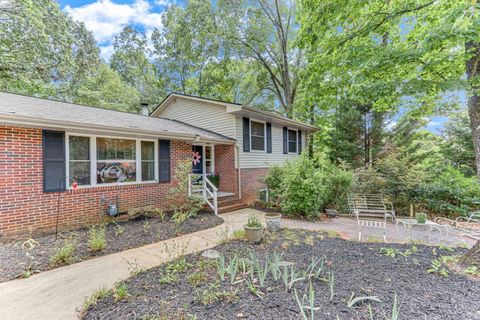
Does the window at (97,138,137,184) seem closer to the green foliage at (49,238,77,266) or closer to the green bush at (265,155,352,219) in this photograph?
the green foliage at (49,238,77,266)

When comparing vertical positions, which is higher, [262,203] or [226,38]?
[226,38]

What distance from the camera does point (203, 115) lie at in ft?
35.6

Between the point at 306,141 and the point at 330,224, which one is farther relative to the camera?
the point at 306,141

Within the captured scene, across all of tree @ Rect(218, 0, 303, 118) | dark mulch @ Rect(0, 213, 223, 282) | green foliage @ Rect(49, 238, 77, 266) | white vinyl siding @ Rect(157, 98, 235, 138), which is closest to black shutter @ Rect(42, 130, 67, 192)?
dark mulch @ Rect(0, 213, 223, 282)

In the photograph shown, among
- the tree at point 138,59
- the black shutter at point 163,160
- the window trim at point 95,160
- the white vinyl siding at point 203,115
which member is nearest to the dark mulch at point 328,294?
the window trim at point 95,160

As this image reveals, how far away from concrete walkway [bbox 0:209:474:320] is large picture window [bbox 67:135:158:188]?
2.49 m

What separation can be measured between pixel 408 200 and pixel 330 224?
356cm

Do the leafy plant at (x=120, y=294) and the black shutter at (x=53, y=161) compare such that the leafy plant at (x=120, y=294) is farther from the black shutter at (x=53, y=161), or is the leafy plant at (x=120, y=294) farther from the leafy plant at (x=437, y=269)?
the leafy plant at (x=437, y=269)

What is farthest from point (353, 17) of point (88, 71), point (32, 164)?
point (88, 71)

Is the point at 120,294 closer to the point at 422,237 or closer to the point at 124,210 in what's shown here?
the point at 124,210

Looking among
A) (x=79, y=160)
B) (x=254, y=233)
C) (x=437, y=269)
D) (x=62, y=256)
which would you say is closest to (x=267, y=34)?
(x=79, y=160)

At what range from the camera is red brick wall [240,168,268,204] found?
392 inches

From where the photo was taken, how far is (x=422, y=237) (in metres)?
5.58

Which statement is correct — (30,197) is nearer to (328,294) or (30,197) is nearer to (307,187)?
(328,294)
